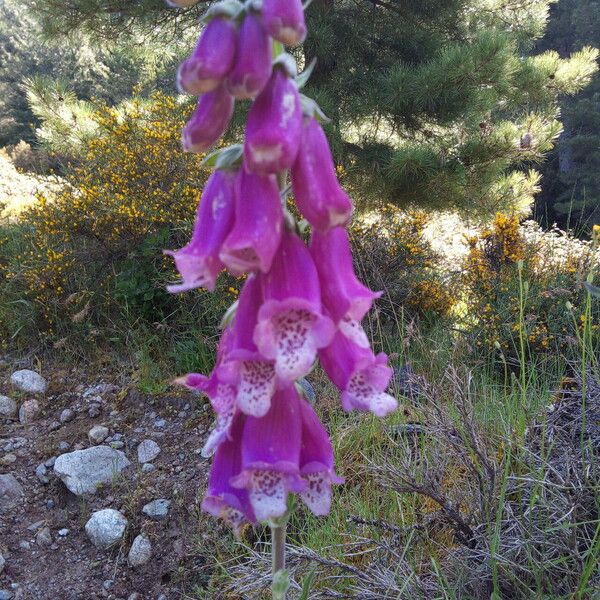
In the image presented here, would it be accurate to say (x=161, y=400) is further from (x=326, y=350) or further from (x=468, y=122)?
(x=468, y=122)

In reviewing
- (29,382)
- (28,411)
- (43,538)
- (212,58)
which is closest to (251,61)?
(212,58)

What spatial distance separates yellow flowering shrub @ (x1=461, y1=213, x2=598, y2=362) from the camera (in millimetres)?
4105

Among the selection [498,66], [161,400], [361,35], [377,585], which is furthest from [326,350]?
[361,35]

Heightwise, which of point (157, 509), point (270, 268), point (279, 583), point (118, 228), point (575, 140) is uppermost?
point (270, 268)

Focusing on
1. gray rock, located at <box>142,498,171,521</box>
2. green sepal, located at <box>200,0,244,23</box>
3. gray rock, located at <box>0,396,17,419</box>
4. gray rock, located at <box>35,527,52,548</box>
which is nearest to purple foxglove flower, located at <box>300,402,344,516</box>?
green sepal, located at <box>200,0,244,23</box>

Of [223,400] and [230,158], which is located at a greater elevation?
[230,158]

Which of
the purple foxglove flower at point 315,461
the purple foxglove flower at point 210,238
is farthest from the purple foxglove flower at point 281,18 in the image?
the purple foxglove flower at point 315,461

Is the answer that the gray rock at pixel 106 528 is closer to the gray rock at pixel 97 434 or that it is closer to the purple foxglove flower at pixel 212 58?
the gray rock at pixel 97 434

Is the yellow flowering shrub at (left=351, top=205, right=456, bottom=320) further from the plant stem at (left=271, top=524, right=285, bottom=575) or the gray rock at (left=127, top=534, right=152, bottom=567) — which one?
the plant stem at (left=271, top=524, right=285, bottom=575)

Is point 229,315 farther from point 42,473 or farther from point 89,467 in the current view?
point 42,473

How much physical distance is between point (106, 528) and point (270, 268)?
2.27 meters

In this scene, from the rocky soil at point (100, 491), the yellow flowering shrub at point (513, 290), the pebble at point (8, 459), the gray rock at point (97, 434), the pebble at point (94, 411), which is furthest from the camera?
the yellow flowering shrub at point (513, 290)

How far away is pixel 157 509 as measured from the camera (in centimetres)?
277

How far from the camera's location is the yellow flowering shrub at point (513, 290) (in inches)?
162
